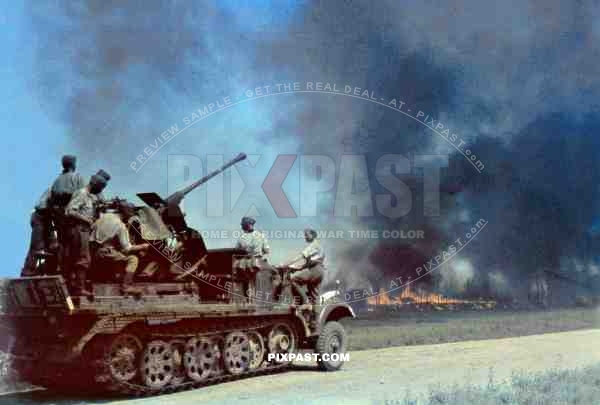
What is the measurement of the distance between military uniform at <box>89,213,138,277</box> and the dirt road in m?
2.05

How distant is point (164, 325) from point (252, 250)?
256 centimetres

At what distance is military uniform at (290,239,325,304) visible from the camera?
14.6 metres

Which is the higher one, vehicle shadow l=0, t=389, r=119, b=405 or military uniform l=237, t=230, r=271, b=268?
military uniform l=237, t=230, r=271, b=268

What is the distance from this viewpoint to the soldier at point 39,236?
1158 centimetres

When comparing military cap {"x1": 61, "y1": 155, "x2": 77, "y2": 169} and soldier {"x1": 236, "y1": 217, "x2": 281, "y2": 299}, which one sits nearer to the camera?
military cap {"x1": 61, "y1": 155, "x2": 77, "y2": 169}

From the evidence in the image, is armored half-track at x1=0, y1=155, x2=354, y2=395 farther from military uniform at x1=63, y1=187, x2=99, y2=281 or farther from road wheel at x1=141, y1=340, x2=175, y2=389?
military uniform at x1=63, y1=187, x2=99, y2=281

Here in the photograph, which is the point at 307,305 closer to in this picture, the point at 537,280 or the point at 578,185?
the point at 578,185

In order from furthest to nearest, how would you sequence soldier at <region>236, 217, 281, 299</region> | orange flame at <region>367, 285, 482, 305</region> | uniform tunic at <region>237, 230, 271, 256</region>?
orange flame at <region>367, 285, 482, 305</region> → uniform tunic at <region>237, 230, 271, 256</region> → soldier at <region>236, 217, 281, 299</region>

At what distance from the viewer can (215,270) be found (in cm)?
1373

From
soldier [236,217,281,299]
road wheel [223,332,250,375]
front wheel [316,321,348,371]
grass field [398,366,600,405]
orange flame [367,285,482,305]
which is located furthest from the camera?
orange flame [367,285,482,305]

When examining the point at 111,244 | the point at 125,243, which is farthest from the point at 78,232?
the point at 125,243

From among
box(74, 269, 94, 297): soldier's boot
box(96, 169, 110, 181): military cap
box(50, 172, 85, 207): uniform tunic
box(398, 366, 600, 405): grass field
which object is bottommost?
box(398, 366, 600, 405): grass field

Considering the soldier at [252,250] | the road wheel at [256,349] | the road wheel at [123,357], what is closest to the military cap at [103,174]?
the road wheel at [123,357]

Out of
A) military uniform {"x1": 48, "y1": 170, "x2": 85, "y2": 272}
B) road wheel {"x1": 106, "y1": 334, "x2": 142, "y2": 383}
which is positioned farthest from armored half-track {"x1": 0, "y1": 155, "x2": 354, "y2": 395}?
military uniform {"x1": 48, "y1": 170, "x2": 85, "y2": 272}
